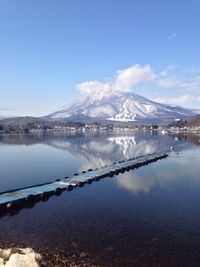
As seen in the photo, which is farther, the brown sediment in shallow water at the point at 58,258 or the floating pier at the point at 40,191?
the floating pier at the point at 40,191

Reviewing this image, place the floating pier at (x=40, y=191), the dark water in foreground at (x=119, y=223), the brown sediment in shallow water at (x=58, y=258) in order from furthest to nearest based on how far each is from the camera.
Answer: the floating pier at (x=40, y=191)
the dark water in foreground at (x=119, y=223)
the brown sediment in shallow water at (x=58, y=258)

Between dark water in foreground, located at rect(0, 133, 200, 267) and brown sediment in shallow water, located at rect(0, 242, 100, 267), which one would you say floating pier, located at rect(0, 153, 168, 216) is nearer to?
dark water in foreground, located at rect(0, 133, 200, 267)

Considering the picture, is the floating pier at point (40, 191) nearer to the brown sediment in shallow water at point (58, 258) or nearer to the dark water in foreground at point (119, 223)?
the dark water in foreground at point (119, 223)

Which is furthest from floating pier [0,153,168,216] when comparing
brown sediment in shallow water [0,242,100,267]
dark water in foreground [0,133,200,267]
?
brown sediment in shallow water [0,242,100,267]

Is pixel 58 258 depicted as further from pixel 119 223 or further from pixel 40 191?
pixel 40 191

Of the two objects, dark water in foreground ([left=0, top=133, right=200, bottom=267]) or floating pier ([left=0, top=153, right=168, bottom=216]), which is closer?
dark water in foreground ([left=0, top=133, right=200, bottom=267])

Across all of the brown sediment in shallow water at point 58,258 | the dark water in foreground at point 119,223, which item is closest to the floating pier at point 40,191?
the dark water in foreground at point 119,223

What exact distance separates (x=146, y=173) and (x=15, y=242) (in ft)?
89.0

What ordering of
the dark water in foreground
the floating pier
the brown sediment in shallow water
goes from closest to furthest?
1. the brown sediment in shallow water
2. the dark water in foreground
3. the floating pier

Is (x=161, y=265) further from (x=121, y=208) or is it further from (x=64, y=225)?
(x=121, y=208)

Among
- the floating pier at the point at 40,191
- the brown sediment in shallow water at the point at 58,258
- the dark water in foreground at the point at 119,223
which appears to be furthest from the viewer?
the floating pier at the point at 40,191

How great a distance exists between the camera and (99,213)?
2531 cm

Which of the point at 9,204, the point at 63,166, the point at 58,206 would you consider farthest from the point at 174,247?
the point at 63,166

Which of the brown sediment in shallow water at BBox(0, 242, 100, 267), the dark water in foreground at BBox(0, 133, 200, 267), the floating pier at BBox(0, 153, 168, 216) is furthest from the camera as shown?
the floating pier at BBox(0, 153, 168, 216)
